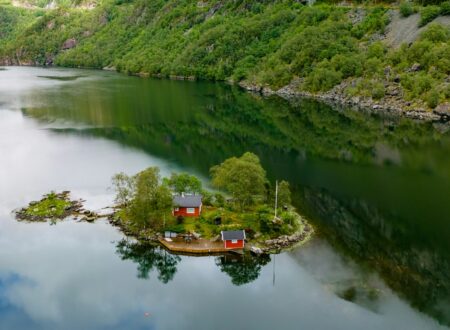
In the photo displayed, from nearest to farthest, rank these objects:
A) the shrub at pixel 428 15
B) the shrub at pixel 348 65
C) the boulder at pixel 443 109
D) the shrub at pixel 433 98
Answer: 1. the boulder at pixel 443 109
2. the shrub at pixel 433 98
3. the shrub at pixel 348 65
4. the shrub at pixel 428 15

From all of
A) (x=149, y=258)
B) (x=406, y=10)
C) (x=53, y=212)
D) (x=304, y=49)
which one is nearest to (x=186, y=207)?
(x=149, y=258)

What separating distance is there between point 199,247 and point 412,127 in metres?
51.1

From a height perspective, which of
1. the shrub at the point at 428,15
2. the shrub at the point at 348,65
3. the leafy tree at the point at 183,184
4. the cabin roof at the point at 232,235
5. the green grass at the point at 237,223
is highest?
the shrub at the point at 428,15

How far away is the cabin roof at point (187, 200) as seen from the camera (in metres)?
39.7

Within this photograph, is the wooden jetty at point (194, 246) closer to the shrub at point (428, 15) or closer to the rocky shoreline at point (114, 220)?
the rocky shoreline at point (114, 220)

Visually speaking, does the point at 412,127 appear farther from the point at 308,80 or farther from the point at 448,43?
the point at 308,80

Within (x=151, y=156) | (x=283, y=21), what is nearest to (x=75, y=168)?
(x=151, y=156)

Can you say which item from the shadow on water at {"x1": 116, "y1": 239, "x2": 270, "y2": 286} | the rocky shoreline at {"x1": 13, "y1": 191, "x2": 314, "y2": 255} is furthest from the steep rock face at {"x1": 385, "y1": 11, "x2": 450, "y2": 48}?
the shadow on water at {"x1": 116, "y1": 239, "x2": 270, "y2": 286}

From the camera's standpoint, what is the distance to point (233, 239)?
35.5 m

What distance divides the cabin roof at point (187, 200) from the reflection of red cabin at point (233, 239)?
15.8 feet

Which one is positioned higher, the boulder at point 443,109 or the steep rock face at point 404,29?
the steep rock face at point 404,29

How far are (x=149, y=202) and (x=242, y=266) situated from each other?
8737 mm

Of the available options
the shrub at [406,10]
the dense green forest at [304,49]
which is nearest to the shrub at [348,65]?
the dense green forest at [304,49]

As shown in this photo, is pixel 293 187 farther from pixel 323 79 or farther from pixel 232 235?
pixel 323 79
